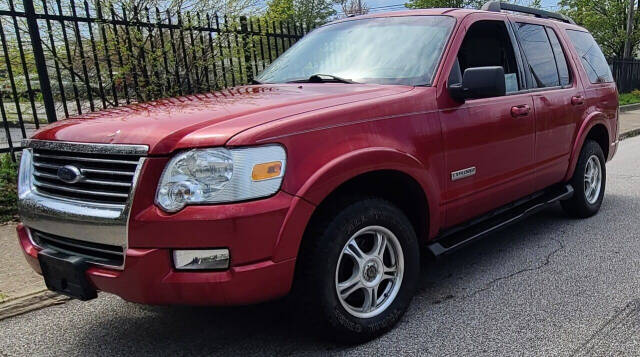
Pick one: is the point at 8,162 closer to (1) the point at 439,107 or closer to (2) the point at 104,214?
(2) the point at 104,214

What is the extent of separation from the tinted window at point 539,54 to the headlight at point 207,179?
297cm

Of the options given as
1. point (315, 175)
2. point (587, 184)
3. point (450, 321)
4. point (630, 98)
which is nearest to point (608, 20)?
point (630, 98)

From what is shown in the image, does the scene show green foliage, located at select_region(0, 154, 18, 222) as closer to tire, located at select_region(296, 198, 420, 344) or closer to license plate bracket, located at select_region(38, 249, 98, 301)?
license plate bracket, located at select_region(38, 249, 98, 301)

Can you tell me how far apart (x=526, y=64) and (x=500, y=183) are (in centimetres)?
110

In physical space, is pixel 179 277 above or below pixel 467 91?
below

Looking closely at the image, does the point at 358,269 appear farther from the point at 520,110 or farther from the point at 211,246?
the point at 520,110

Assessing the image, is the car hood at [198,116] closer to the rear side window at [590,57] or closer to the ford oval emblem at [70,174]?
the ford oval emblem at [70,174]

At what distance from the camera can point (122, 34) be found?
6.66 metres

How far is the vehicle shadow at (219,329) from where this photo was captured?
115 inches

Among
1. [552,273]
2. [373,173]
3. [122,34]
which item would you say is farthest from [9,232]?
[552,273]

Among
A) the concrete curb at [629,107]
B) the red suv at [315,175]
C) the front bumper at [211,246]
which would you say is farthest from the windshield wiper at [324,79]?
the concrete curb at [629,107]

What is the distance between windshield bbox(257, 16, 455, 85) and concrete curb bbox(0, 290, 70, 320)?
7.24ft

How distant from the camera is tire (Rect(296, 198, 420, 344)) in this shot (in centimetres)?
263

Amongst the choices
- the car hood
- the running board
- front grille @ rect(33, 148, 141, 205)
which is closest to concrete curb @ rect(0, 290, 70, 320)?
front grille @ rect(33, 148, 141, 205)
